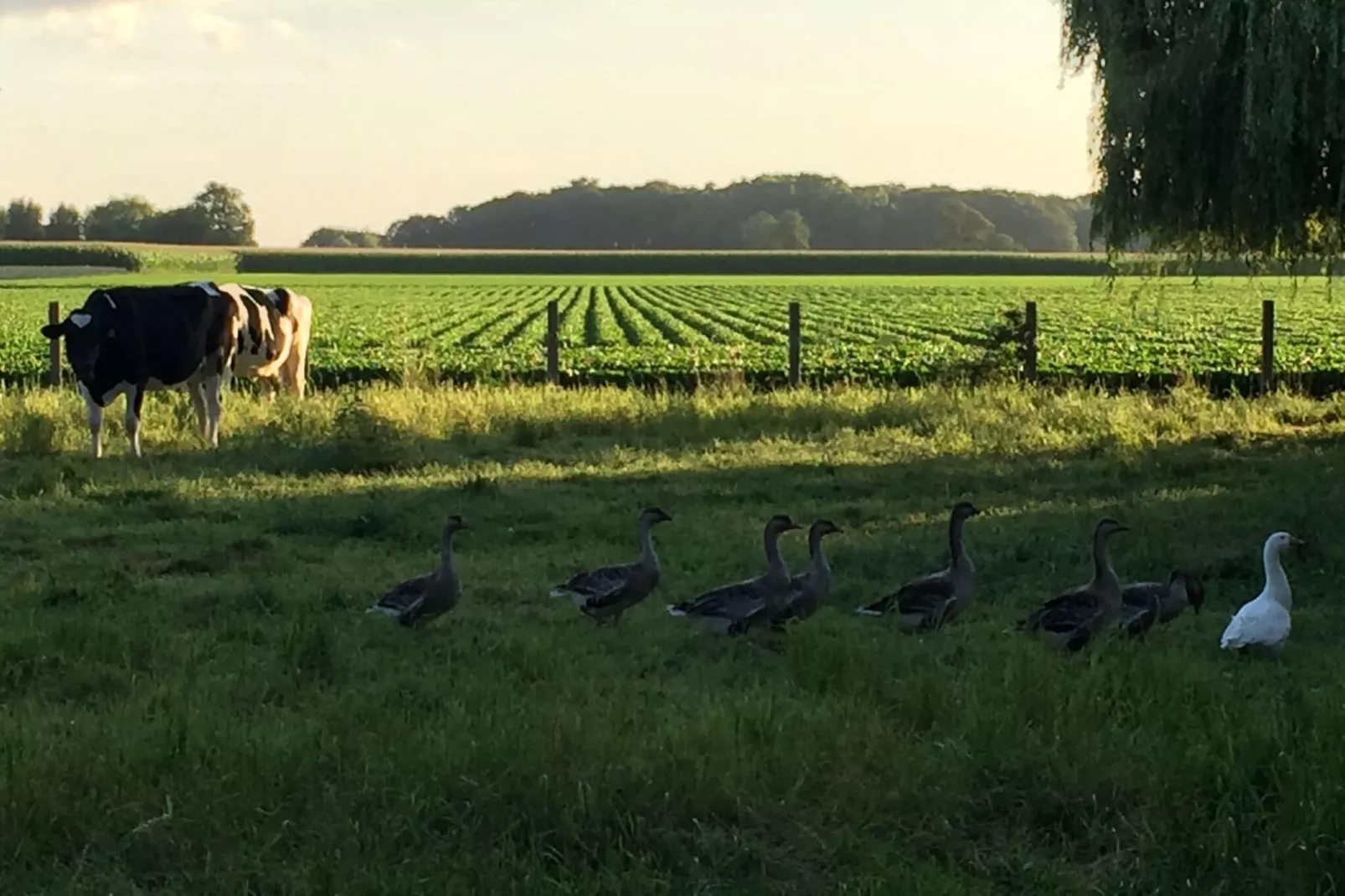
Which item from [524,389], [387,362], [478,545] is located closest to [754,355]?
[387,362]

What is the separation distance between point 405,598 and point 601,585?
3.51 ft

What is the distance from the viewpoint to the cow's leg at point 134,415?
50.0ft

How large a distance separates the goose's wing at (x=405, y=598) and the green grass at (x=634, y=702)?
0.64 feet

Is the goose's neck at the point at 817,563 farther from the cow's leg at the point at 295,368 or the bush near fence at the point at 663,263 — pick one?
the bush near fence at the point at 663,263

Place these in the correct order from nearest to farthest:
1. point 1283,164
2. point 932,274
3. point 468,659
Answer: point 468,659 → point 1283,164 → point 932,274

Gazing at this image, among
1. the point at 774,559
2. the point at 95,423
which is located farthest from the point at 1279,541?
the point at 95,423

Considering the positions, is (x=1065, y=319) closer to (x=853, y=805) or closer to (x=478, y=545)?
(x=478, y=545)

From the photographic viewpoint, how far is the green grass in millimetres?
4934

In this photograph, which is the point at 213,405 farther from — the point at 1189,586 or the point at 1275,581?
the point at 1275,581

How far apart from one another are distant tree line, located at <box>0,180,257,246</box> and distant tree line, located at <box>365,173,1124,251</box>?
20.9 metres

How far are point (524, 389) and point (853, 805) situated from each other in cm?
1470

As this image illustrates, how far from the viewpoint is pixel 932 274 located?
4469 inches

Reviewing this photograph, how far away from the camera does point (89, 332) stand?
51.5 feet

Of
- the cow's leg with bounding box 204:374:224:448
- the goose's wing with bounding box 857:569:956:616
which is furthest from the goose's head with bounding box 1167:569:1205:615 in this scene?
the cow's leg with bounding box 204:374:224:448
